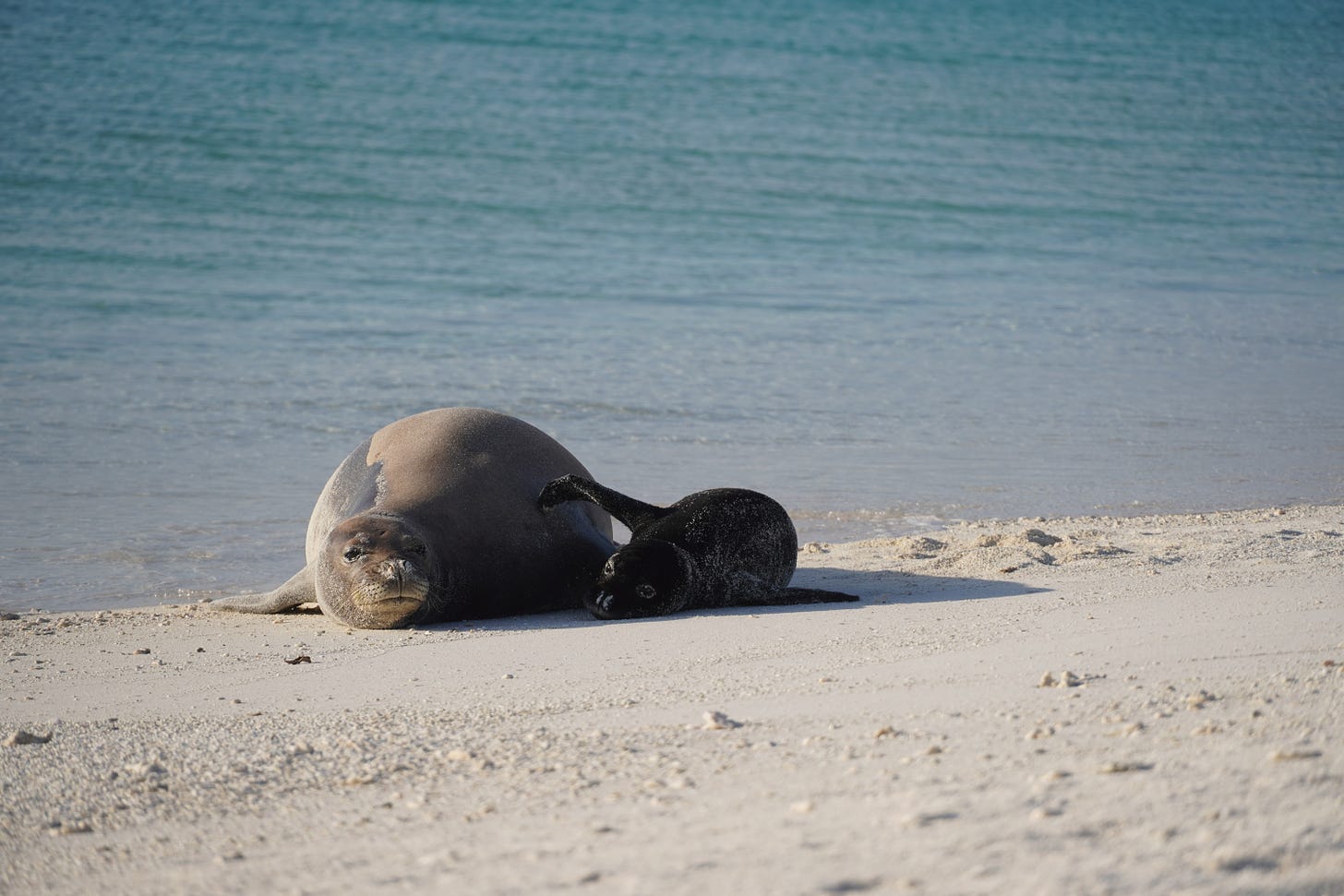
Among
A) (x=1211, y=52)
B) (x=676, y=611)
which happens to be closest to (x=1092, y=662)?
(x=676, y=611)

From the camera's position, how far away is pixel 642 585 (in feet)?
18.8

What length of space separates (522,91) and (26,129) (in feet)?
31.6

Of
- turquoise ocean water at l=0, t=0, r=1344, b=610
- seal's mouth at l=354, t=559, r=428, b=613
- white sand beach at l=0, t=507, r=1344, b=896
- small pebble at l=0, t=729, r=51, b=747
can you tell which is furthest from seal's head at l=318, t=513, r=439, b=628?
small pebble at l=0, t=729, r=51, b=747

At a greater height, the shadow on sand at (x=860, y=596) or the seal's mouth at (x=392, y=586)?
the seal's mouth at (x=392, y=586)

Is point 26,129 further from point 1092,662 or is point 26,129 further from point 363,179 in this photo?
point 1092,662

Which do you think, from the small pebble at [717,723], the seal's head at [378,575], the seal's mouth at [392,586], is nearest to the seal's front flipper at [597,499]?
the seal's head at [378,575]

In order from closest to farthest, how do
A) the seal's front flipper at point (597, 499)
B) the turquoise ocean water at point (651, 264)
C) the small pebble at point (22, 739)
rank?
1. the small pebble at point (22, 739)
2. the seal's front flipper at point (597, 499)
3. the turquoise ocean water at point (651, 264)

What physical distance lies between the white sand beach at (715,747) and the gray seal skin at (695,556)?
0.15 metres

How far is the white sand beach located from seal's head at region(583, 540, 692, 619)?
130 mm

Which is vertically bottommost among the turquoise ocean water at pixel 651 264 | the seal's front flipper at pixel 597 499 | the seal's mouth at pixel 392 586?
the seal's mouth at pixel 392 586

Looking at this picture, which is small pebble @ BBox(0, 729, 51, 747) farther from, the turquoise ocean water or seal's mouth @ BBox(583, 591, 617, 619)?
the turquoise ocean water

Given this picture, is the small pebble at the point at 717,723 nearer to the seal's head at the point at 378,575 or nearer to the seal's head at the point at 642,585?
the seal's head at the point at 642,585

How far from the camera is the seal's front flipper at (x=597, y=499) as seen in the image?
610 cm

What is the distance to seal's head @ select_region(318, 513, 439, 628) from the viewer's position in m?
5.53
